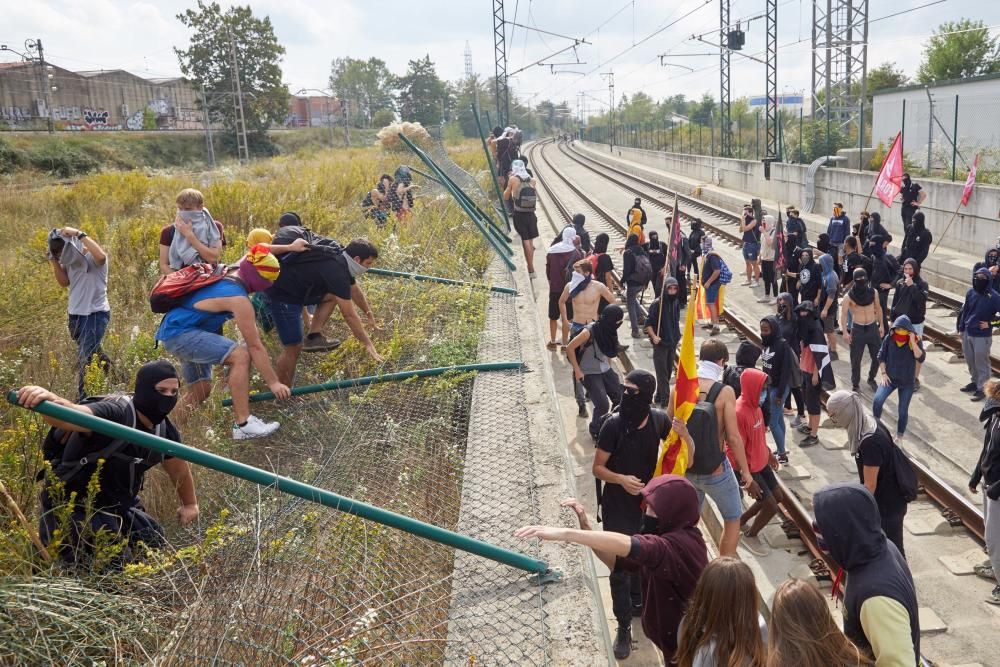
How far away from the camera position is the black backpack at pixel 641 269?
1163 cm

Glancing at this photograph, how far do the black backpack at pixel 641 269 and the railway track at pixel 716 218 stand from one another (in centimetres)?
137

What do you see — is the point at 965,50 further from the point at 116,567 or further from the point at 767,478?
the point at 116,567

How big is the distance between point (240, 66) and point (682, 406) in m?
58.4

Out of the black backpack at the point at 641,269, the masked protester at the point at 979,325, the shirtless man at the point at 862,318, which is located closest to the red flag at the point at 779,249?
the black backpack at the point at 641,269

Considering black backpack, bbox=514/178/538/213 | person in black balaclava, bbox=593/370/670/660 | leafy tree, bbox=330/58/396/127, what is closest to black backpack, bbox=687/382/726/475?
person in black balaclava, bbox=593/370/670/660

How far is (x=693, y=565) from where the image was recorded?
375cm

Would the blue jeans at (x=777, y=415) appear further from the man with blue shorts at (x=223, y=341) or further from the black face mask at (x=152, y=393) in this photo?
the black face mask at (x=152, y=393)

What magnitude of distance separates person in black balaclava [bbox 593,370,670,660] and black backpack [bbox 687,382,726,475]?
0.42 meters

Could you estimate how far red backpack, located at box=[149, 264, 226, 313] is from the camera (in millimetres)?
5836

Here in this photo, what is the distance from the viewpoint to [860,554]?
318 cm

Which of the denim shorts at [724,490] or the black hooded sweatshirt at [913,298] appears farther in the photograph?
the black hooded sweatshirt at [913,298]

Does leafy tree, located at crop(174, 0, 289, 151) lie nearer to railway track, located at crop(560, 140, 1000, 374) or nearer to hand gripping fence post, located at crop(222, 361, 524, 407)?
railway track, located at crop(560, 140, 1000, 374)

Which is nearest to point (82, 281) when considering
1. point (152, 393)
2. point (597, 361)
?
point (152, 393)

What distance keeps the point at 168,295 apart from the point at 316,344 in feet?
5.83
